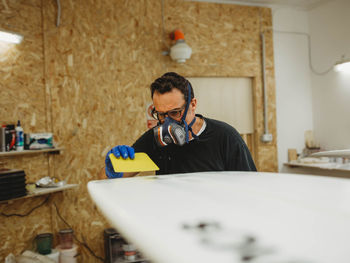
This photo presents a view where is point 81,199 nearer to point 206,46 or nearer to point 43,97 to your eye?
point 43,97

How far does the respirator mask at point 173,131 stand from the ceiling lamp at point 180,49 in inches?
69.9

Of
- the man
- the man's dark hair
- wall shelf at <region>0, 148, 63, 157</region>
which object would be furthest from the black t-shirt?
wall shelf at <region>0, 148, 63, 157</region>

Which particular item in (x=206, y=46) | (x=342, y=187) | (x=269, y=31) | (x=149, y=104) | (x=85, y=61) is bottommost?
(x=342, y=187)

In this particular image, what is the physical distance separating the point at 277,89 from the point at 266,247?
4.04 metres

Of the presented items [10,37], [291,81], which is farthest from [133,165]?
[291,81]

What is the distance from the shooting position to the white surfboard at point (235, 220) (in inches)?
15.8

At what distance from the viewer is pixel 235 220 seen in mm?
548

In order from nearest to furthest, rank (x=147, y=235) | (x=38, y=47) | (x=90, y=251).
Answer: (x=147, y=235) → (x=38, y=47) → (x=90, y=251)

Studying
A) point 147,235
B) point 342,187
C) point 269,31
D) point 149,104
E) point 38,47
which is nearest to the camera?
point 147,235

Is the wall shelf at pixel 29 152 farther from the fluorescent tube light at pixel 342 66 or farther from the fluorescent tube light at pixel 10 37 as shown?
the fluorescent tube light at pixel 342 66

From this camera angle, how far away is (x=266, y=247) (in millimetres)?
417

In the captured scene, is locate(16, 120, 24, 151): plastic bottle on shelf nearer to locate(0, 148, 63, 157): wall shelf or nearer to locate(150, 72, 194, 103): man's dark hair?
locate(0, 148, 63, 157): wall shelf

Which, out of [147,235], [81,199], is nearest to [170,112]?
[147,235]

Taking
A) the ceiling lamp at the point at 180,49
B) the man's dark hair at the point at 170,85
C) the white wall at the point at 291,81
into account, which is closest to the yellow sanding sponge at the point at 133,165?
the man's dark hair at the point at 170,85
